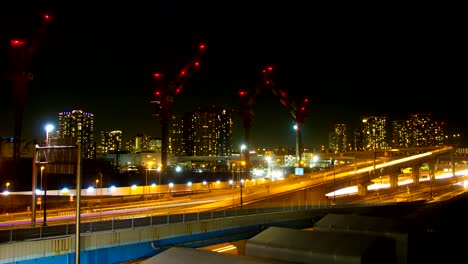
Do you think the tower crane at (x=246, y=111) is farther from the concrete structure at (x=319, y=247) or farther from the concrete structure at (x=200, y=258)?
A: the concrete structure at (x=200, y=258)

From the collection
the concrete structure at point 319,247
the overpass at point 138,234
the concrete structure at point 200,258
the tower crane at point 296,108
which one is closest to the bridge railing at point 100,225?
the overpass at point 138,234

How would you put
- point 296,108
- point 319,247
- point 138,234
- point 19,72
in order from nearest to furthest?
point 319,247 < point 138,234 < point 19,72 < point 296,108

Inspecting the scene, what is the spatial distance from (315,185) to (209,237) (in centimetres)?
4629

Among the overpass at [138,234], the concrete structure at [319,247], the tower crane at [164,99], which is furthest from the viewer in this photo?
the tower crane at [164,99]

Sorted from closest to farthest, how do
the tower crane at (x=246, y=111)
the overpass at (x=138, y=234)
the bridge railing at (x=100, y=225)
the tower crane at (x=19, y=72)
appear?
1. the overpass at (x=138, y=234)
2. the bridge railing at (x=100, y=225)
3. the tower crane at (x=19, y=72)
4. the tower crane at (x=246, y=111)

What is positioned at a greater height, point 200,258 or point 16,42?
point 16,42

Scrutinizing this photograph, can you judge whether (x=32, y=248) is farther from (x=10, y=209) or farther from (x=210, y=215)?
(x=10, y=209)

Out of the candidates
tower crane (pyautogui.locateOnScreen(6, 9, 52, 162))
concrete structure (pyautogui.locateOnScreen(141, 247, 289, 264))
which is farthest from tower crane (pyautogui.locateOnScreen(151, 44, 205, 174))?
concrete structure (pyautogui.locateOnScreen(141, 247, 289, 264))

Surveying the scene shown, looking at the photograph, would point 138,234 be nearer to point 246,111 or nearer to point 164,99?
point 164,99

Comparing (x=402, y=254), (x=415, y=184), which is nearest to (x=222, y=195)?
(x=402, y=254)

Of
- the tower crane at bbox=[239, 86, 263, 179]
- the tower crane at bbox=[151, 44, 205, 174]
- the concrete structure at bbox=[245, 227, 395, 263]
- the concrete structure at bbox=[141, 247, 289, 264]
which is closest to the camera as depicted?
the concrete structure at bbox=[141, 247, 289, 264]

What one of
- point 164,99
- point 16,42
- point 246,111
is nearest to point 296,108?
point 246,111

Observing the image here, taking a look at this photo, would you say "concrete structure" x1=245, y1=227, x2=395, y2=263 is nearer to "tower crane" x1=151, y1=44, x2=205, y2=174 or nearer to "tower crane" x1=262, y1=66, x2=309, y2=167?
"tower crane" x1=151, y1=44, x2=205, y2=174

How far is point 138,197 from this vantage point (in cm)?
6950
